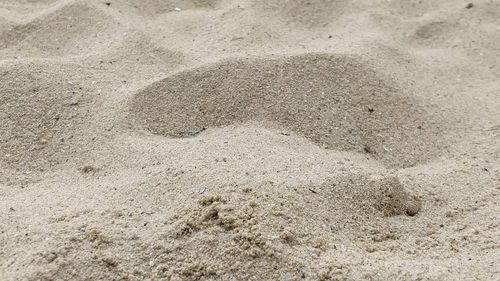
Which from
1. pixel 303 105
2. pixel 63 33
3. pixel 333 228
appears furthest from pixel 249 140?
pixel 63 33

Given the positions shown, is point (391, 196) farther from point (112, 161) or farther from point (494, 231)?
point (112, 161)

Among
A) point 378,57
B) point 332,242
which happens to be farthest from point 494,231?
point 378,57

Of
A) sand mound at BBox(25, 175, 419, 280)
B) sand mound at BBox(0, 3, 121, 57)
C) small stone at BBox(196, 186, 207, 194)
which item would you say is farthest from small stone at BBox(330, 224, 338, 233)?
sand mound at BBox(0, 3, 121, 57)

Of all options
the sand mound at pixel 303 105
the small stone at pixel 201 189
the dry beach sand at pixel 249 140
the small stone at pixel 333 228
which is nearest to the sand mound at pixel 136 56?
the dry beach sand at pixel 249 140

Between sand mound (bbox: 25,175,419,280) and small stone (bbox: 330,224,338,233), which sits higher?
sand mound (bbox: 25,175,419,280)

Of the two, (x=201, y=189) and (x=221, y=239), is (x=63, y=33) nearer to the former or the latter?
(x=201, y=189)

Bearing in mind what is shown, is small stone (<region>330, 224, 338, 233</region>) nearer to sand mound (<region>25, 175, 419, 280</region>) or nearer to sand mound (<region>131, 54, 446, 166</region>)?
sand mound (<region>25, 175, 419, 280</region>)

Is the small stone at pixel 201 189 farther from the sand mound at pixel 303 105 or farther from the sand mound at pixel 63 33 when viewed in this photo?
the sand mound at pixel 63 33

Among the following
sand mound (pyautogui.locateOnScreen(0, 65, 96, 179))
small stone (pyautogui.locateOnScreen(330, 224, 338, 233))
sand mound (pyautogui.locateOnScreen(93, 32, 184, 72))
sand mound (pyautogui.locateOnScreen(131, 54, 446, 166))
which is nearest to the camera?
small stone (pyautogui.locateOnScreen(330, 224, 338, 233))
